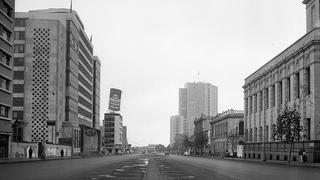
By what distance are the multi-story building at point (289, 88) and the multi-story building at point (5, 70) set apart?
1658 inches

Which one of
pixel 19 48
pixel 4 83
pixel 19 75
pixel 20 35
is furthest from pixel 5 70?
pixel 20 35

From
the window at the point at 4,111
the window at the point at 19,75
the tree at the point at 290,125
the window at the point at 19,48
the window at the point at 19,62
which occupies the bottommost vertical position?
the tree at the point at 290,125

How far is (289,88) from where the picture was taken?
81.9 meters

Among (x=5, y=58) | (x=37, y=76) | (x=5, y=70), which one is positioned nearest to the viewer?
(x=5, y=70)

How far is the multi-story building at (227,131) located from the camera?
133712 mm

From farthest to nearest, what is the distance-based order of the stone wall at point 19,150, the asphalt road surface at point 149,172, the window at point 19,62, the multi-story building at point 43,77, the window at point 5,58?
the window at point 19,62 < the multi-story building at point 43,77 < the stone wall at point 19,150 < the window at point 5,58 < the asphalt road surface at point 149,172

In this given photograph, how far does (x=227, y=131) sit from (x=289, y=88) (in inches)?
2560

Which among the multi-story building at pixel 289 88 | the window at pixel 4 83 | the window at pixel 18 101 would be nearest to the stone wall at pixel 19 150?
the window at pixel 4 83

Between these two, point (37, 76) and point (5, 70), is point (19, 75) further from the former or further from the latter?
point (5, 70)

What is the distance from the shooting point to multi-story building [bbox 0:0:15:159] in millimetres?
72750

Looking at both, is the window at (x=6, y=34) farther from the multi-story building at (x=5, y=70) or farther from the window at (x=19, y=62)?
the window at (x=19, y=62)

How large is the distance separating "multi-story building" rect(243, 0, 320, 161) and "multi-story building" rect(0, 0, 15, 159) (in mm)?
42119

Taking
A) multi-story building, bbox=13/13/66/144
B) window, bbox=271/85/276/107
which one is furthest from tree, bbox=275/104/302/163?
multi-story building, bbox=13/13/66/144

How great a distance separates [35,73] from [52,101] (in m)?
8.04
